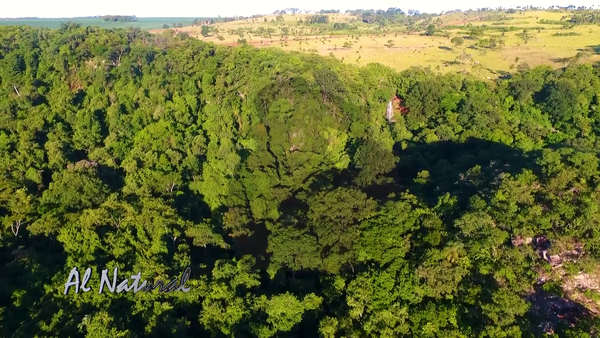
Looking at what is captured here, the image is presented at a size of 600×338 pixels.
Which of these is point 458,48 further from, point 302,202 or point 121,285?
point 121,285

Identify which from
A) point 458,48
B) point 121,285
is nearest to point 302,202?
point 121,285

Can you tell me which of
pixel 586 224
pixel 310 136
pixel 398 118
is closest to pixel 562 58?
pixel 398 118

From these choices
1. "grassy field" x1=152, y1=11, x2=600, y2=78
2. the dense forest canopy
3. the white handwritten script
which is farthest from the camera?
"grassy field" x1=152, y1=11, x2=600, y2=78

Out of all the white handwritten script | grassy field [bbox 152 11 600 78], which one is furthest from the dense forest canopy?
grassy field [bbox 152 11 600 78]

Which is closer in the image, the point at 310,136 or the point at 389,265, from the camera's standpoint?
the point at 389,265

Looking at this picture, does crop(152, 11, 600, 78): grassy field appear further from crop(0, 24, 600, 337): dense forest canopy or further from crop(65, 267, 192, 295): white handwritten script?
crop(65, 267, 192, 295): white handwritten script

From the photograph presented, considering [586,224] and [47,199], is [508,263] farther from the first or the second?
[47,199]

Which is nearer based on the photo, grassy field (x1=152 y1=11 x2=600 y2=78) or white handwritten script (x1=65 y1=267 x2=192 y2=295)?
white handwritten script (x1=65 y1=267 x2=192 y2=295)

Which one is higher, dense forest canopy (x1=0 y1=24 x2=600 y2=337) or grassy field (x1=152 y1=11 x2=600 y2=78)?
grassy field (x1=152 y1=11 x2=600 y2=78)
